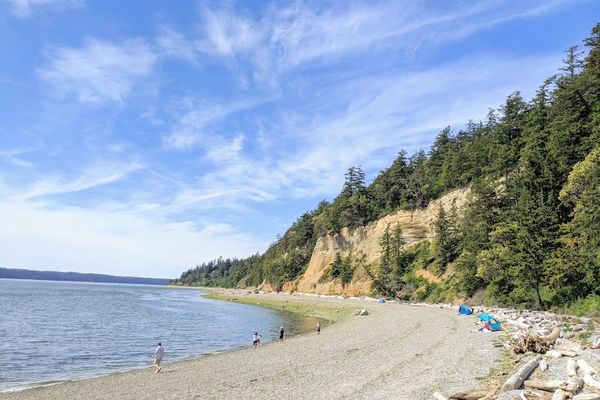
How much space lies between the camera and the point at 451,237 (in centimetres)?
7150

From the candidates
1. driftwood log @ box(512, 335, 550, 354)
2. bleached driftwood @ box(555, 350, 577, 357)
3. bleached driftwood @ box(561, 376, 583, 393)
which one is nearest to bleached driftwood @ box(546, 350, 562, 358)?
bleached driftwood @ box(555, 350, 577, 357)

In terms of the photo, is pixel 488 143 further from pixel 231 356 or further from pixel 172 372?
pixel 172 372

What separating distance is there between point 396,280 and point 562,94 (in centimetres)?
4178

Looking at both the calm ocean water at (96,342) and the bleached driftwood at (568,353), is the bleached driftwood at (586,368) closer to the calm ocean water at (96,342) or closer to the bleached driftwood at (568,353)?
the bleached driftwood at (568,353)

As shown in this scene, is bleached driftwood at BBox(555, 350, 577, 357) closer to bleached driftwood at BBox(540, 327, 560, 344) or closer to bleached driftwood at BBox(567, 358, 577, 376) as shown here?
bleached driftwood at BBox(567, 358, 577, 376)

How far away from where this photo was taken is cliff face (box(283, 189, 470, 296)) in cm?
8631

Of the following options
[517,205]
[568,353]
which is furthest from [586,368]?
[517,205]

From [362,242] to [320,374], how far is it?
274 ft

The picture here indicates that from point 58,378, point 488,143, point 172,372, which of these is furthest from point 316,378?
point 488,143

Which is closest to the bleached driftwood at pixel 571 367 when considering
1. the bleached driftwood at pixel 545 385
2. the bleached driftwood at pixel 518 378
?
the bleached driftwood at pixel 518 378

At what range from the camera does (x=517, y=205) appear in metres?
46.8

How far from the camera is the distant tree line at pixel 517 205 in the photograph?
124 ft

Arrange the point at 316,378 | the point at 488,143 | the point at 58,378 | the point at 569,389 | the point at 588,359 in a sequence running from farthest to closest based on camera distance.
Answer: the point at 488,143 → the point at 58,378 → the point at 316,378 → the point at 588,359 → the point at 569,389

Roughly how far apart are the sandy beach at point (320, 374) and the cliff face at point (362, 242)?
2071 inches
